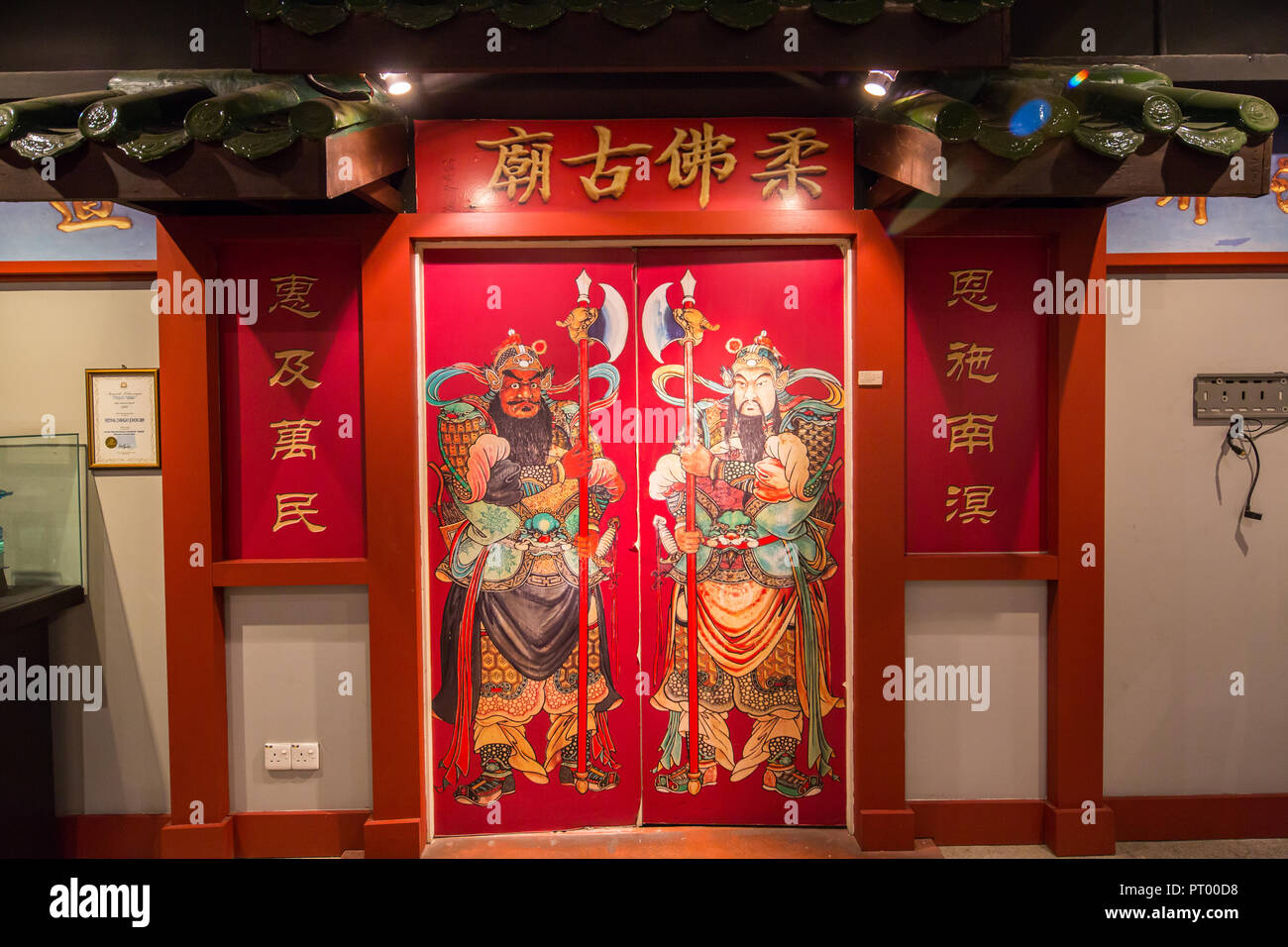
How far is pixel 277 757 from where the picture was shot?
305cm

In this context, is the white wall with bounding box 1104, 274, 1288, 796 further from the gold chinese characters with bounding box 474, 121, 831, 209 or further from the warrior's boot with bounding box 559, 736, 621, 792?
the warrior's boot with bounding box 559, 736, 621, 792

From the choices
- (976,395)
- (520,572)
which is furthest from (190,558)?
(976,395)

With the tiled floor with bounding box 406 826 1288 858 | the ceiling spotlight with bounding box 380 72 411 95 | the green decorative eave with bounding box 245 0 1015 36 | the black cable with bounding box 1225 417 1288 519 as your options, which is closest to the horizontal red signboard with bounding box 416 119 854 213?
the ceiling spotlight with bounding box 380 72 411 95

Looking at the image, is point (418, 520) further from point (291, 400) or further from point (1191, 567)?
point (1191, 567)

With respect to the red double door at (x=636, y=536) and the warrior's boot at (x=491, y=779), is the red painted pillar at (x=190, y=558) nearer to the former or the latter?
the red double door at (x=636, y=536)

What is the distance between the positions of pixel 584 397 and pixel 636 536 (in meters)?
0.59

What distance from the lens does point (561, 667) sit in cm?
310

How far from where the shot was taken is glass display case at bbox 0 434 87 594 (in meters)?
3.03

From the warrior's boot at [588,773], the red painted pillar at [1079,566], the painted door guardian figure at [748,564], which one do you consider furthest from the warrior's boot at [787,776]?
the red painted pillar at [1079,566]

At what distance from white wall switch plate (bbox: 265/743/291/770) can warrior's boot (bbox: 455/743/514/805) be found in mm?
677

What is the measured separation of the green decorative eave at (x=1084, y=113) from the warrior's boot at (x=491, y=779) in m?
2.73

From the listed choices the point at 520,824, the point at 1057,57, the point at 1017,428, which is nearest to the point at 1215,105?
the point at 1057,57

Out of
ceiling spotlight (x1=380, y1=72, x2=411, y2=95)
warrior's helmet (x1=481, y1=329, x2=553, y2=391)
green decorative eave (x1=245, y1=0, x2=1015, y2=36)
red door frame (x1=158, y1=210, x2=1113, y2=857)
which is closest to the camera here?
green decorative eave (x1=245, y1=0, x2=1015, y2=36)

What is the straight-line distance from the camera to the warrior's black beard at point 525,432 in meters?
3.06
